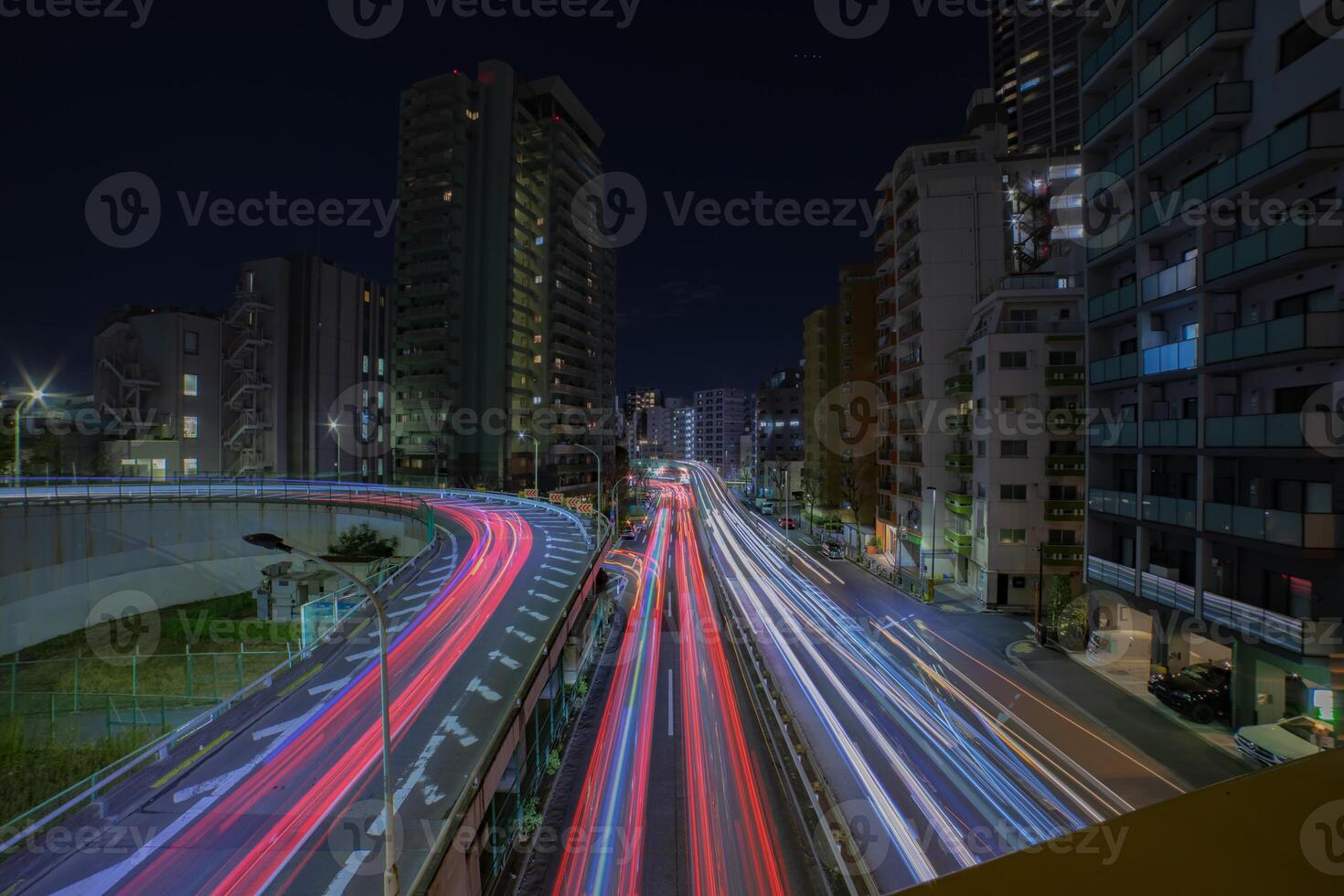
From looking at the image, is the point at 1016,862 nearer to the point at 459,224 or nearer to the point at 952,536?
the point at 952,536

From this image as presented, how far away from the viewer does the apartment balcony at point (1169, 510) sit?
18.4 meters

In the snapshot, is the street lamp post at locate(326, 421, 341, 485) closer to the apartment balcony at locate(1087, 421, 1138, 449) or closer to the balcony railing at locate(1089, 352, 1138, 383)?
the apartment balcony at locate(1087, 421, 1138, 449)

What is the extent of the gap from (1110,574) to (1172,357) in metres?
8.14

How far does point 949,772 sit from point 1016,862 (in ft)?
53.0

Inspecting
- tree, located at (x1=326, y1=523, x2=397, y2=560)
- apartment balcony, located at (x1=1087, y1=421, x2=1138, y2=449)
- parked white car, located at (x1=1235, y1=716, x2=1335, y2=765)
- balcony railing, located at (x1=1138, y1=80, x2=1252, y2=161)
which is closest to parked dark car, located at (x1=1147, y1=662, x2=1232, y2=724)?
parked white car, located at (x1=1235, y1=716, x2=1335, y2=765)

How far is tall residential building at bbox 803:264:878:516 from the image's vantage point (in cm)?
5584

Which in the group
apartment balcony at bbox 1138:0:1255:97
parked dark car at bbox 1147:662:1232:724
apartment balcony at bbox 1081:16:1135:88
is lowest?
parked dark car at bbox 1147:662:1232:724

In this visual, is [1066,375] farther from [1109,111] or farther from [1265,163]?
[1265,163]

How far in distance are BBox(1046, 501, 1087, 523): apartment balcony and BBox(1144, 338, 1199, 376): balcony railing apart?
1018cm

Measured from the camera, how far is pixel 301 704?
13422 millimetres

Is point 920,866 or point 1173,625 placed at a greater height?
point 1173,625

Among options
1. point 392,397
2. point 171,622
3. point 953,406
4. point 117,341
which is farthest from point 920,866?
point 392,397

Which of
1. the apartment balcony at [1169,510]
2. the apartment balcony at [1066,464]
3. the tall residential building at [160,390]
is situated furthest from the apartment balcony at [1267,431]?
the tall residential building at [160,390]

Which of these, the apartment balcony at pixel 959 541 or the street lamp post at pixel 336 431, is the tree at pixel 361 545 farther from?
the apartment balcony at pixel 959 541
